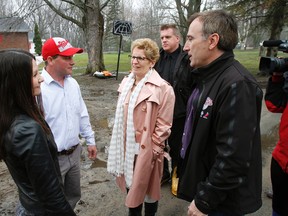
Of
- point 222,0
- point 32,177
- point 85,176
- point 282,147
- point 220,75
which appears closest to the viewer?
point 32,177

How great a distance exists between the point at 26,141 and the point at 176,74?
89.4 inches

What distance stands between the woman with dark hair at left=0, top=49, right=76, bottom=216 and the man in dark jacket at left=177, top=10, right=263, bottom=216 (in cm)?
86

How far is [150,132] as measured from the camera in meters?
2.57

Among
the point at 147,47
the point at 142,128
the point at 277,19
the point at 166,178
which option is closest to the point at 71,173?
the point at 142,128

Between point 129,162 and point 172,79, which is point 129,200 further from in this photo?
point 172,79

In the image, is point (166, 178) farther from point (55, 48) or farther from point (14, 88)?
point (14, 88)

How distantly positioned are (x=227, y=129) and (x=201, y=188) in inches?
15.4

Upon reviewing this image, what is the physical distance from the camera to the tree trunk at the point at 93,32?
13289 millimetres

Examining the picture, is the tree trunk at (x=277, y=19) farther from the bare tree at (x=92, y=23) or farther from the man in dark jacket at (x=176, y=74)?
the man in dark jacket at (x=176, y=74)

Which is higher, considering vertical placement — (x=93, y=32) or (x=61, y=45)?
(x=93, y=32)

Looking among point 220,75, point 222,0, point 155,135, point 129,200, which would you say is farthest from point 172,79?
point 222,0

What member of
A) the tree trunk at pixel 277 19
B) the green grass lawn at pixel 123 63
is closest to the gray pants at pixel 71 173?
the tree trunk at pixel 277 19

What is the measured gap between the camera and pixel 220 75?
5.15 feet

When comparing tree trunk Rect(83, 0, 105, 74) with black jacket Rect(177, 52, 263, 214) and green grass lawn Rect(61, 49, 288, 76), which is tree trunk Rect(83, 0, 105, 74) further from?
black jacket Rect(177, 52, 263, 214)
